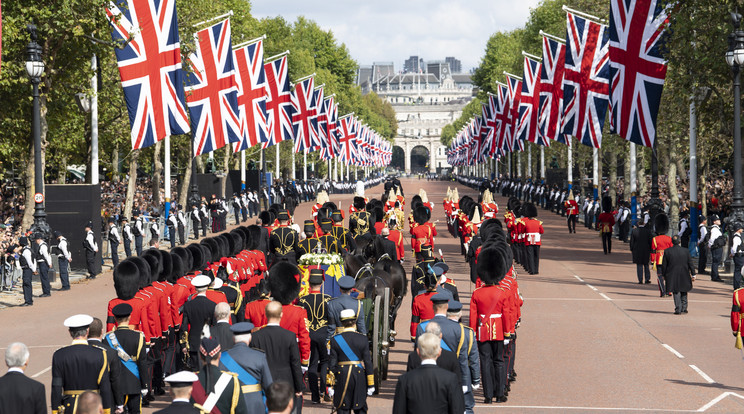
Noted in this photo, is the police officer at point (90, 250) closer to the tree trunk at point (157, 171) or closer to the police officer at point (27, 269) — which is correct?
the police officer at point (27, 269)

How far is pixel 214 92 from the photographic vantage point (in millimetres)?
30391

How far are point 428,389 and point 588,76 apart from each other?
24.7 metres

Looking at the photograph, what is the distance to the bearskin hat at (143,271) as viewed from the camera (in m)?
12.2

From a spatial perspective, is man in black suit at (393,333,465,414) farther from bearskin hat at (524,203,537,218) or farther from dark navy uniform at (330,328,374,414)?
bearskin hat at (524,203,537,218)

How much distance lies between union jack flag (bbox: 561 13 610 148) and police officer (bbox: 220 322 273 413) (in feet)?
76.2

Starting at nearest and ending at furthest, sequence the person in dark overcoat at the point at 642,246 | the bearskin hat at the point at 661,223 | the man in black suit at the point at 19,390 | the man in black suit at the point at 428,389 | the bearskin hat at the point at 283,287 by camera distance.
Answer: the man in black suit at the point at 428,389 → the man in black suit at the point at 19,390 → the bearskin hat at the point at 283,287 → the bearskin hat at the point at 661,223 → the person in dark overcoat at the point at 642,246

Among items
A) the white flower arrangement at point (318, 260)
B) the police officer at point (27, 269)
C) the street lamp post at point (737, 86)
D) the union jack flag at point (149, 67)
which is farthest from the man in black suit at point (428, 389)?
the union jack flag at point (149, 67)

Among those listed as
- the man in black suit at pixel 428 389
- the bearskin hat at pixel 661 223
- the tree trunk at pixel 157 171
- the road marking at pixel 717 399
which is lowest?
the road marking at pixel 717 399

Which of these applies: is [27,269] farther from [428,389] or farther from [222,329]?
[428,389]

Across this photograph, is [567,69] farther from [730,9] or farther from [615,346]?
[615,346]

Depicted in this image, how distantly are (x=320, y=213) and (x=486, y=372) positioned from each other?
36.9 ft

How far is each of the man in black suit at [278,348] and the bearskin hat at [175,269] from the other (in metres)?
4.76

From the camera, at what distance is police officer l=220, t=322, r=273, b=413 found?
26.3ft

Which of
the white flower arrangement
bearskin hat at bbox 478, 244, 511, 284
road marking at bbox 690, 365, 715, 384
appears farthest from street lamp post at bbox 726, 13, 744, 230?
bearskin hat at bbox 478, 244, 511, 284
